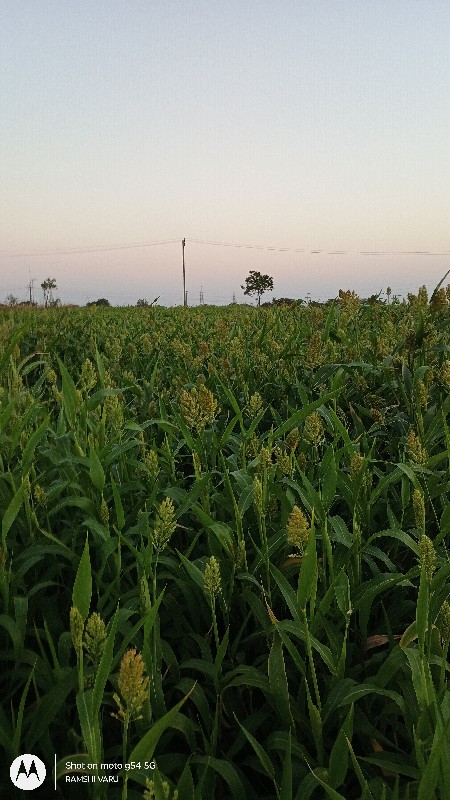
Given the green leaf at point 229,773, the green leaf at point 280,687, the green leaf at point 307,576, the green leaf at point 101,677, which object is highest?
the green leaf at point 307,576

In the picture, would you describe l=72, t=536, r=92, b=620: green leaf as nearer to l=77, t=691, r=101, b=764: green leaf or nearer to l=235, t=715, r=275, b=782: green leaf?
l=77, t=691, r=101, b=764: green leaf

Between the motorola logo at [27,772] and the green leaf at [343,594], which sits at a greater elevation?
the green leaf at [343,594]

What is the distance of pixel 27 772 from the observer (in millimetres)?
1082

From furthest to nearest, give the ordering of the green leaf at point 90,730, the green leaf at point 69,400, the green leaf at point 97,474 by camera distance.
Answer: the green leaf at point 69,400 < the green leaf at point 97,474 < the green leaf at point 90,730

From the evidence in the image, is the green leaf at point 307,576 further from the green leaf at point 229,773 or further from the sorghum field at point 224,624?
the green leaf at point 229,773

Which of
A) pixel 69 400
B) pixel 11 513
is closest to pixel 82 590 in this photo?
pixel 11 513

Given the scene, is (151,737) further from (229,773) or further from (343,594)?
(343,594)

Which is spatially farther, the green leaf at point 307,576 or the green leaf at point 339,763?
the green leaf at point 307,576

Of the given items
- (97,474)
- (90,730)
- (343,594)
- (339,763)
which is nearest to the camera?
(90,730)

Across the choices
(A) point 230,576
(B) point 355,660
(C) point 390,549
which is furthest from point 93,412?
(B) point 355,660

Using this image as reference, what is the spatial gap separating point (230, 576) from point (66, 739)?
1.55ft

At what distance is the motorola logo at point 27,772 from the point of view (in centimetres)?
107

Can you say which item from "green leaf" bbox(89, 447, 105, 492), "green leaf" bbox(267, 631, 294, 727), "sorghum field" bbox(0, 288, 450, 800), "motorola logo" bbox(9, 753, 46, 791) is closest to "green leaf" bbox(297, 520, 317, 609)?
"sorghum field" bbox(0, 288, 450, 800)

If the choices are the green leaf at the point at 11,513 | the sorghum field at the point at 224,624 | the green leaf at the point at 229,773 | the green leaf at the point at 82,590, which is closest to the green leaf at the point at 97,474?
the sorghum field at the point at 224,624
